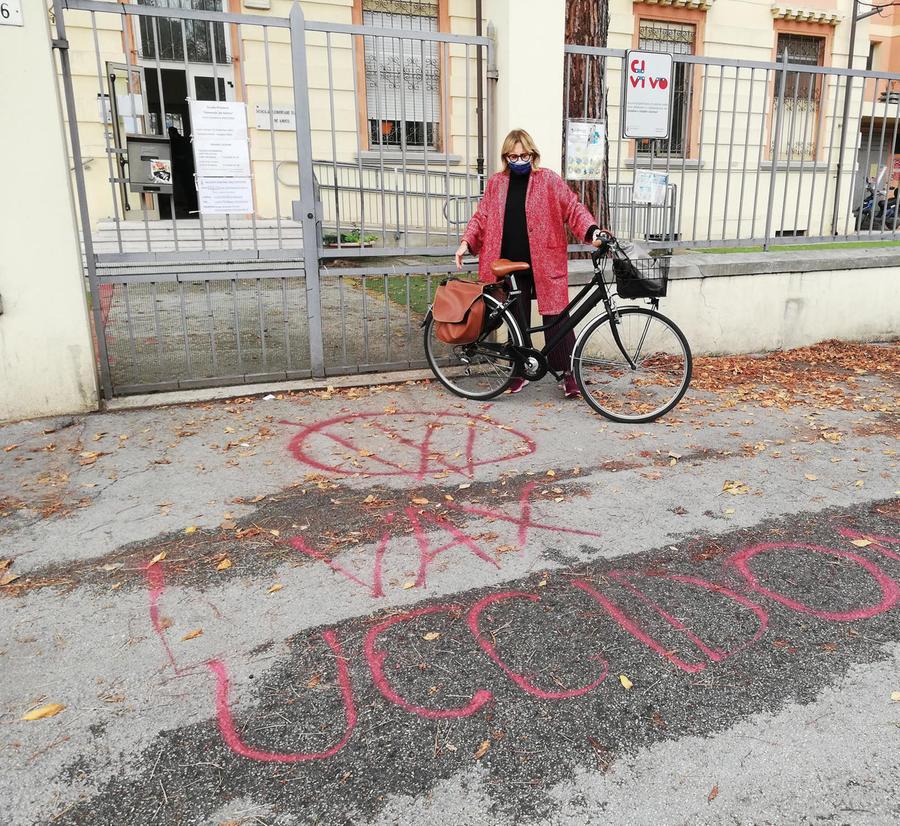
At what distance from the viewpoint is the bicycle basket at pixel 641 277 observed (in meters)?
4.90

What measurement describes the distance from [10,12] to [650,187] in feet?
15.8

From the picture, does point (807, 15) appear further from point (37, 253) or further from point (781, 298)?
point (37, 253)

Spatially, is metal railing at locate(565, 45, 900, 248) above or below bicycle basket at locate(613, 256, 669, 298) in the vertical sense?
above

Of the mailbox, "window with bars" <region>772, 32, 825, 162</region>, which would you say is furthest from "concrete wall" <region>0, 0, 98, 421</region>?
"window with bars" <region>772, 32, 825, 162</region>

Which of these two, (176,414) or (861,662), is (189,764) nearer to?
(861,662)

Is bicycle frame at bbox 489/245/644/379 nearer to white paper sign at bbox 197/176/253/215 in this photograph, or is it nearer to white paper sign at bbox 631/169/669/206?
white paper sign at bbox 631/169/669/206

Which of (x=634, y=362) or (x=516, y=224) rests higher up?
(x=516, y=224)

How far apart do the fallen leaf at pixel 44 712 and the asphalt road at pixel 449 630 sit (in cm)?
3

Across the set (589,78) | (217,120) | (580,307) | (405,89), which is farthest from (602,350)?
(217,120)

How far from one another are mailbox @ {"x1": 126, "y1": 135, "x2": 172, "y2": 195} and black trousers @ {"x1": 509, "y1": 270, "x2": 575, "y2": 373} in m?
2.56

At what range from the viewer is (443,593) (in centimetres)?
303

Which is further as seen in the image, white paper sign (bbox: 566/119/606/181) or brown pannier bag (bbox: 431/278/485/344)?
white paper sign (bbox: 566/119/606/181)

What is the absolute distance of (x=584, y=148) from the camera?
625cm

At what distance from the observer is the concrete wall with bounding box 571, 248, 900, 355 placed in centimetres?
680
